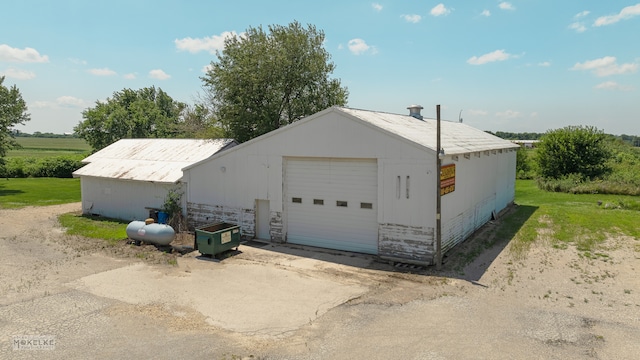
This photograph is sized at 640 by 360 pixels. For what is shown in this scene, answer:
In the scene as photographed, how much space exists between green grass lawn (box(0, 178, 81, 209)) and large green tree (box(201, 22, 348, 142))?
1234 centimetres

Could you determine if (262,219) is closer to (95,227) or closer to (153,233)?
(153,233)

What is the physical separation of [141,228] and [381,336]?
10.3m

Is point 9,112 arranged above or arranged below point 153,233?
above

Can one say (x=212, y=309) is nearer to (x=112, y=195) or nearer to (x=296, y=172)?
(x=296, y=172)

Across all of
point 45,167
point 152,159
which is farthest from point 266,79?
point 45,167

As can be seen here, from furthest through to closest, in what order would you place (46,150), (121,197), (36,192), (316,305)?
(46,150), (36,192), (121,197), (316,305)

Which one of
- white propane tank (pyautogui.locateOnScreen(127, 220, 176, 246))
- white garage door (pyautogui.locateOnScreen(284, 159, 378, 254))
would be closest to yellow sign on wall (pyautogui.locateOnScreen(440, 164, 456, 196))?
white garage door (pyautogui.locateOnScreen(284, 159, 378, 254))

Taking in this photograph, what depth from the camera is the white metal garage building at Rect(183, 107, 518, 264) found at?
12906mm

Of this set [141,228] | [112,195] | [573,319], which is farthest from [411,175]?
[112,195]

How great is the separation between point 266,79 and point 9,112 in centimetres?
2331

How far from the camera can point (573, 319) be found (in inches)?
343

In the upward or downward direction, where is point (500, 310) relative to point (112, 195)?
downward

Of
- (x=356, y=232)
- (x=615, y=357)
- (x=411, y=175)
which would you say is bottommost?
(x=615, y=357)

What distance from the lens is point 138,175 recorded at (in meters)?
20.0
